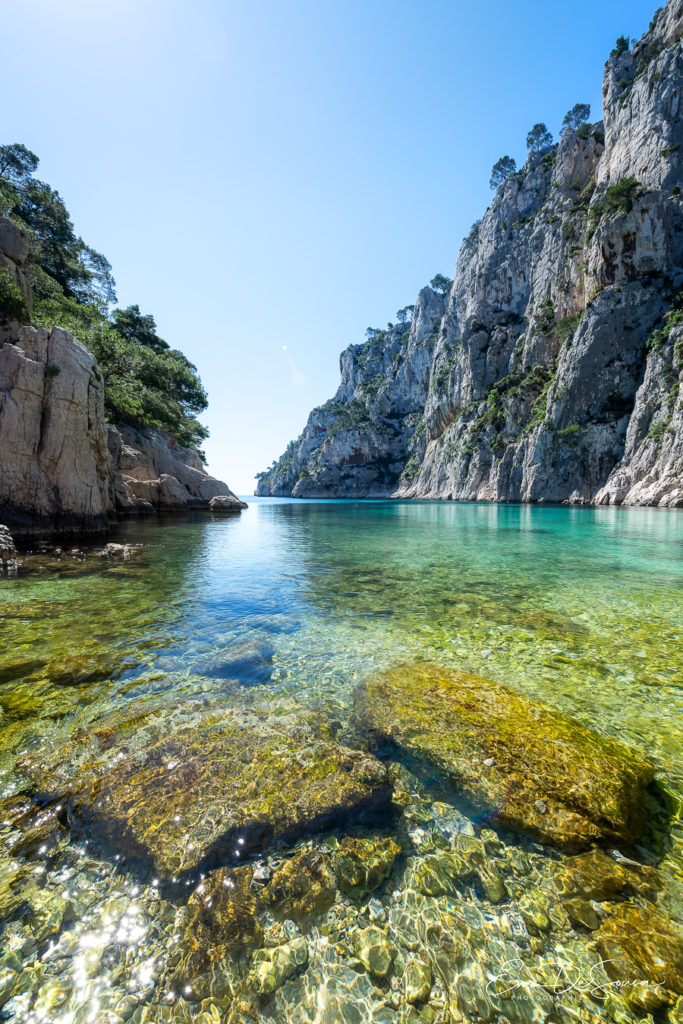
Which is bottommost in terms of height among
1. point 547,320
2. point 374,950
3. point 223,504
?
point 374,950

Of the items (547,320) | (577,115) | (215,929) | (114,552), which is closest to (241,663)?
(215,929)

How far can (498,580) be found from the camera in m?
9.82

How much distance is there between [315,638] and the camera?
6.04 m

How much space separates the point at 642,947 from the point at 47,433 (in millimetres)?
17966

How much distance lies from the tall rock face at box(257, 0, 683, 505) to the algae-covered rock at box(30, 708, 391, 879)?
40.9 metres

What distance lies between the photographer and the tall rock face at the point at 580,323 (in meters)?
40.1

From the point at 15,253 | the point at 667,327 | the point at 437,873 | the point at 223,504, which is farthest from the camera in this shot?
the point at 667,327

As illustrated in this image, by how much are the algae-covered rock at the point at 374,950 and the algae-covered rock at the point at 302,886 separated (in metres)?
0.23
